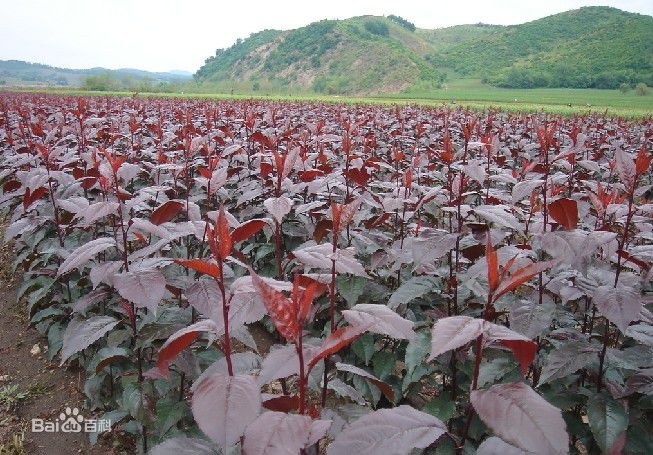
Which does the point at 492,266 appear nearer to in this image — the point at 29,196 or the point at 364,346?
the point at 364,346

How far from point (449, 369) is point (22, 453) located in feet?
8.42

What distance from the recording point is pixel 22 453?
2.63m

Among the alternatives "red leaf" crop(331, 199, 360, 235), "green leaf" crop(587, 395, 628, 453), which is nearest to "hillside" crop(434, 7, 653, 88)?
"green leaf" crop(587, 395, 628, 453)

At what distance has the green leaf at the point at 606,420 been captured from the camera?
1.48 m

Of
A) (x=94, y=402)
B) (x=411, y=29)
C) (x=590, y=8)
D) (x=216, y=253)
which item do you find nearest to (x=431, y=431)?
(x=216, y=253)

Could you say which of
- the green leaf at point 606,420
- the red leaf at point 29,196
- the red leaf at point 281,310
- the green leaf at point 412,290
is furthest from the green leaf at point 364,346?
the red leaf at point 29,196

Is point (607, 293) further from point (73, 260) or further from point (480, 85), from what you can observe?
point (480, 85)

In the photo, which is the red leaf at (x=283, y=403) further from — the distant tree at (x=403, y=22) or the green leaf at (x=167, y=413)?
the distant tree at (x=403, y=22)

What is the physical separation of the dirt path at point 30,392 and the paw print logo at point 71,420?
4cm

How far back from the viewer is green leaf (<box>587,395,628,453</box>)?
148 cm

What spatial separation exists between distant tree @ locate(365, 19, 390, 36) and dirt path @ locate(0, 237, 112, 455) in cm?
12276

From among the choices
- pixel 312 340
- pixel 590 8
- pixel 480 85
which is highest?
pixel 590 8

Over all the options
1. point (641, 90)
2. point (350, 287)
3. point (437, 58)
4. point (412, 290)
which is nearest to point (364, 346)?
point (350, 287)

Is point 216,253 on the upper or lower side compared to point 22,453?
upper
